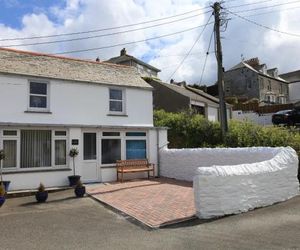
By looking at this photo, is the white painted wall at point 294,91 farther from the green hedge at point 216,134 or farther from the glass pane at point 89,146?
the glass pane at point 89,146

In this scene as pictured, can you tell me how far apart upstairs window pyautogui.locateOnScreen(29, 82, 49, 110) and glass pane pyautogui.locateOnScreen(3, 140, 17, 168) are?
2.05m

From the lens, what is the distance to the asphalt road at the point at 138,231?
829 centimetres

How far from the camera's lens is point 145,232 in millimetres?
9539

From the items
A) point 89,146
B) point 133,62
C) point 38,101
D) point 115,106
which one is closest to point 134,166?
point 89,146

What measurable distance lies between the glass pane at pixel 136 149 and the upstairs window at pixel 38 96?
486 cm

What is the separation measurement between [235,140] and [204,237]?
12570 mm

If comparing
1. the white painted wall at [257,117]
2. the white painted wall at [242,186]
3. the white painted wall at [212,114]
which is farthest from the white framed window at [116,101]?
the white painted wall at [257,117]

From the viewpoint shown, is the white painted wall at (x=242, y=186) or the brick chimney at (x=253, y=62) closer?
the white painted wall at (x=242, y=186)

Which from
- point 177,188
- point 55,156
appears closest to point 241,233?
point 177,188

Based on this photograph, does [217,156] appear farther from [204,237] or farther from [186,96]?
[186,96]

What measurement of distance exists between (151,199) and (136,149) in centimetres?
777

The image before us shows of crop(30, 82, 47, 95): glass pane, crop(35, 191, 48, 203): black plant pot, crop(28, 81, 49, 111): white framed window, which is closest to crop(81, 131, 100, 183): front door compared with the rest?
crop(28, 81, 49, 111): white framed window

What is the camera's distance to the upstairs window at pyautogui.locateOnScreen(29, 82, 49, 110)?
18.9 m

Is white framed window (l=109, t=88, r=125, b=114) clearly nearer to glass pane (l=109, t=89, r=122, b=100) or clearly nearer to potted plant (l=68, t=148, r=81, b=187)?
glass pane (l=109, t=89, r=122, b=100)
